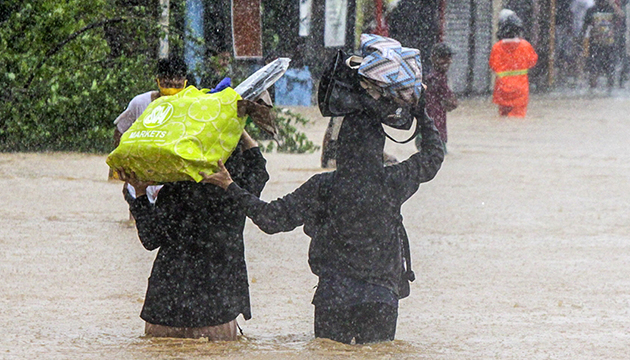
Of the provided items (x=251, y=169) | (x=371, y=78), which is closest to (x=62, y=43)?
(x=251, y=169)

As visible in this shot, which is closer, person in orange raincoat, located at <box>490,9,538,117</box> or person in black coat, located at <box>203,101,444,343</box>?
person in black coat, located at <box>203,101,444,343</box>

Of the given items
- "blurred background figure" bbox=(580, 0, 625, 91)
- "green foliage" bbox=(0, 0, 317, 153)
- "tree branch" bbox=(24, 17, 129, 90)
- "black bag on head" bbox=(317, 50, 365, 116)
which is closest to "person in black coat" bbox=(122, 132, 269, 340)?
"black bag on head" bbox=(317, 50, 365, 116)

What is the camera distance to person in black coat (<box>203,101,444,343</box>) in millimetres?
4020

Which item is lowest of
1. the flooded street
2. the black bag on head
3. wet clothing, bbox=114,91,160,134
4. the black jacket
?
the flooded street

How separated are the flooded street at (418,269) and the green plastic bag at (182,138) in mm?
724

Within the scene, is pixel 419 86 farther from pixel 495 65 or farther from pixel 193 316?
pixel 495 65

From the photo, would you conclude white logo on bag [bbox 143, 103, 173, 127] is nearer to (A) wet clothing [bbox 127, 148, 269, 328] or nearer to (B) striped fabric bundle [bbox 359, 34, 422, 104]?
(A) wet clothing [bbox 127, 148, 269, 328]

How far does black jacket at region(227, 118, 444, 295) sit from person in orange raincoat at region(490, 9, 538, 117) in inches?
596

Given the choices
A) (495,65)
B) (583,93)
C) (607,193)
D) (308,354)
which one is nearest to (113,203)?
(607,193)

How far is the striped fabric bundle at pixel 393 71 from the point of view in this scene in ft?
13.0

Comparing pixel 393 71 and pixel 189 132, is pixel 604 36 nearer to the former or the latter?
pixel 393 71

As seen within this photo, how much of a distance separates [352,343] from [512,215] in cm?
552

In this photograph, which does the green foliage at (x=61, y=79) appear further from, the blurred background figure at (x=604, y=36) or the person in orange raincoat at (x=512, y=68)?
the blurred background figure at (x=604, y=36)

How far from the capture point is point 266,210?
13.1 feet
